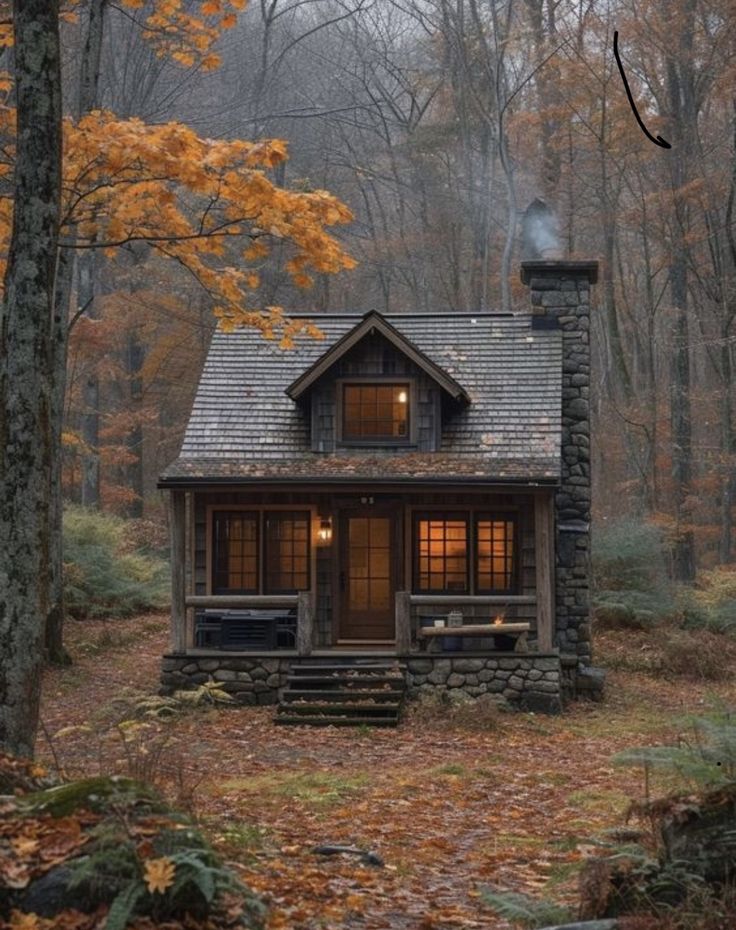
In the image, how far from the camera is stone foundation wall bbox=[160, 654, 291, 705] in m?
16.1

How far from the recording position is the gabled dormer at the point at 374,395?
17109 millimetres

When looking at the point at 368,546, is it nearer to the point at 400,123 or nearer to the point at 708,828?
the point at 708,828

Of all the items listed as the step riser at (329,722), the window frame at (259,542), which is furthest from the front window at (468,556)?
the step riser at (329,722)

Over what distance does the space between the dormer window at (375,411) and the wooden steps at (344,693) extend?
11.6ft

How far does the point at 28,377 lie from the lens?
8.34 metres

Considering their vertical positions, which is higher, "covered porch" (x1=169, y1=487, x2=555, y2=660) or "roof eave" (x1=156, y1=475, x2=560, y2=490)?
"roof eave" (x1=156, y1=475, x2=560, y2=490)

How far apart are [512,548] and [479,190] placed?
676 inches

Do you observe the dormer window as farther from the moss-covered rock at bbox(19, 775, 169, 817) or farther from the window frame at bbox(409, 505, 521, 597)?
the moss-covered rock at bbox(19, 775, 169, 817)

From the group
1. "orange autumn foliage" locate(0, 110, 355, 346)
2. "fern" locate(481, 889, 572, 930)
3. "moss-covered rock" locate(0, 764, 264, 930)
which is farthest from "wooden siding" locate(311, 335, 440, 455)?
"moss-covered rock" locate(0, 764, 264, 930)

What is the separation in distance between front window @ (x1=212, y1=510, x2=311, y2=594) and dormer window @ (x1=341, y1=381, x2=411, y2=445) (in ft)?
4.97

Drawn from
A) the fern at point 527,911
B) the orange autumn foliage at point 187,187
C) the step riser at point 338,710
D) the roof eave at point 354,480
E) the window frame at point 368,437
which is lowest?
the step riser at point 338,710

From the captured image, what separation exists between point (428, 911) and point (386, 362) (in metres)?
11.6

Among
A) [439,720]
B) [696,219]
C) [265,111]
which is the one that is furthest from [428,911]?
[696,219]

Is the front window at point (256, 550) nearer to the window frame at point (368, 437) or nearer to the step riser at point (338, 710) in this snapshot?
the window frame at point (368, 437)
